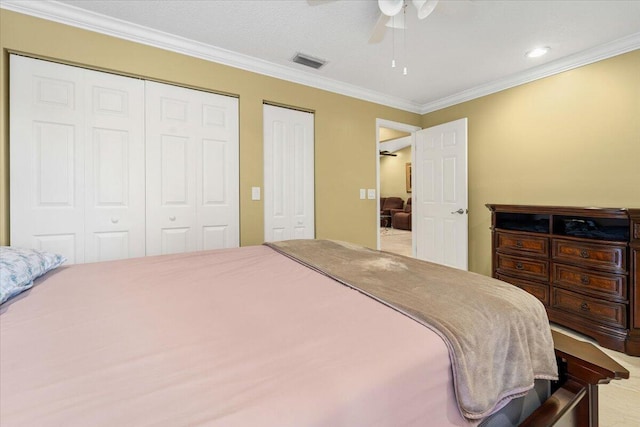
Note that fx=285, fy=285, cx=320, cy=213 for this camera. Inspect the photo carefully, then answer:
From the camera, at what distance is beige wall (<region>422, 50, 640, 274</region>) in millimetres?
2447

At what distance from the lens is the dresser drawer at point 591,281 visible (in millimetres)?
2090

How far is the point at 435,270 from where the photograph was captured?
131cm

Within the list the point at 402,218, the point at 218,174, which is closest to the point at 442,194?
the point at 218,174

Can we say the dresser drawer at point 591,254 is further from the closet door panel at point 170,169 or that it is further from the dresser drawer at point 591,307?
the closet door panel at point 170,169

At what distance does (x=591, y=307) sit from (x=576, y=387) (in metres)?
1.76

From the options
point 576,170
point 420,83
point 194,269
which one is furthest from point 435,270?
point 420,83

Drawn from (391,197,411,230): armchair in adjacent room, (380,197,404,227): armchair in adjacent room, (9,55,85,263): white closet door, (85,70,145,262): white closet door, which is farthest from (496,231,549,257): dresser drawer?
(380,197,404,227): armchair in adjacent room

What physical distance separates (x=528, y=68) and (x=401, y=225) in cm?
566

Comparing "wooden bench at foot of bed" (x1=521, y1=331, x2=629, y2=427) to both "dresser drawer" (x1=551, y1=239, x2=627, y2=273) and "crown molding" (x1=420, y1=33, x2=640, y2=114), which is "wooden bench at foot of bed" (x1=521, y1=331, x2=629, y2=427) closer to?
"dresser drawer" (x1=551, y1=239, x2=627, y2=273)

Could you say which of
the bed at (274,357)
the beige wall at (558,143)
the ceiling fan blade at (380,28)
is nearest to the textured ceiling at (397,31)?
the ceiling fan blade at (380,28)

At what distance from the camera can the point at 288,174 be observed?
10.1 feet

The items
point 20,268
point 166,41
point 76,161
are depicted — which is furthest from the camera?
point 166,41

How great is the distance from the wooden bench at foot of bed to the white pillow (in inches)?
70.0

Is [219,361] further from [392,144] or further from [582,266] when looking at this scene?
[392,144]
